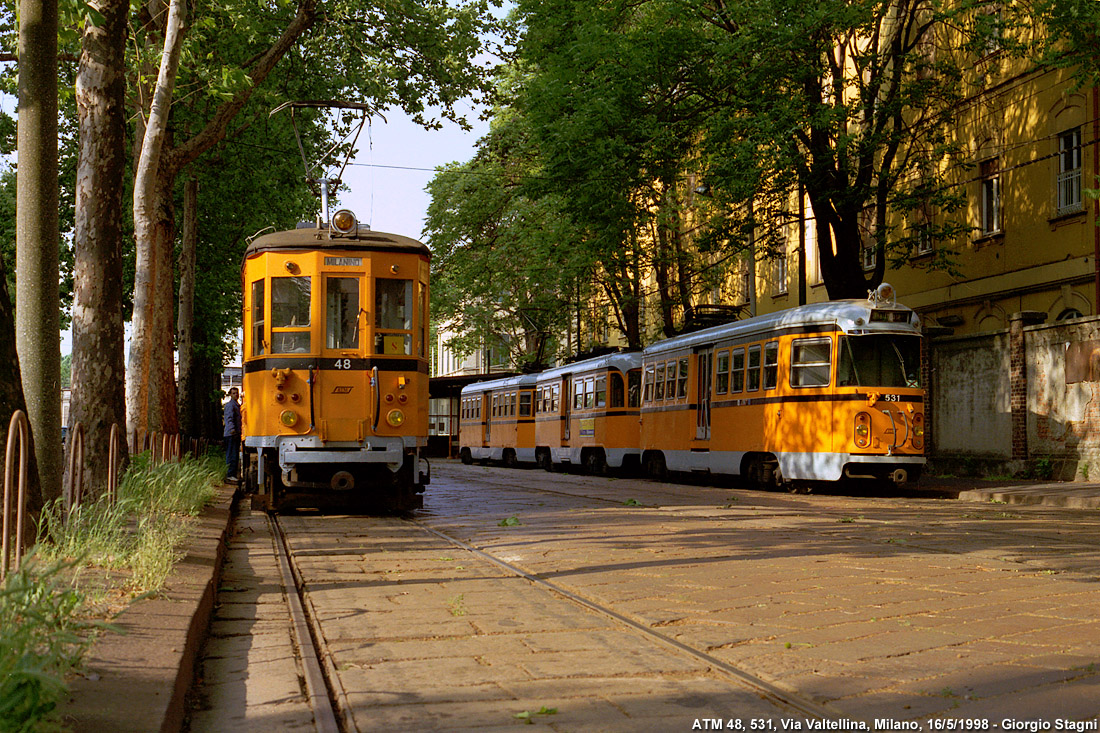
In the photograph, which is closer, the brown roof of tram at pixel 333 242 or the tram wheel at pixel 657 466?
the brown roof of tram at pixel 333 242

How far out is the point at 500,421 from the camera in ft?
128

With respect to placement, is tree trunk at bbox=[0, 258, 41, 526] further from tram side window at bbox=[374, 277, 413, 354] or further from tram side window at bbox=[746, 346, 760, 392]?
tram side window at bbox=[746, 346, 760, 392]

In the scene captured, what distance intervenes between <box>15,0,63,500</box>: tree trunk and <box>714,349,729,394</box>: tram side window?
14.8 meters

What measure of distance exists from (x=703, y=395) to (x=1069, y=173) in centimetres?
848

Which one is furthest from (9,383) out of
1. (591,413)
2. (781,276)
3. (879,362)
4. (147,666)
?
(781,276)

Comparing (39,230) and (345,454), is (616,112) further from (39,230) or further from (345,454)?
(39,230)

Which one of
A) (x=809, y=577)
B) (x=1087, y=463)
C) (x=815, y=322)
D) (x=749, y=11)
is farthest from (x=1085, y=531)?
(x=749, y=11)

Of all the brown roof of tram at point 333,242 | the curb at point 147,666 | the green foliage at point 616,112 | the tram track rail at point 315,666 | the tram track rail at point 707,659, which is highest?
the green foliage at point 616,112

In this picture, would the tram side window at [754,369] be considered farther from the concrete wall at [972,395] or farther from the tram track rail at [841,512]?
the concrete wall at [972,395]

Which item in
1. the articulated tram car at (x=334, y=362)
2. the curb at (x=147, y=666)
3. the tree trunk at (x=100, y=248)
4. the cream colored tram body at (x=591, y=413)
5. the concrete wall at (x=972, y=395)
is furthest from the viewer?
the cream colored tram body at (x=591, y=413)

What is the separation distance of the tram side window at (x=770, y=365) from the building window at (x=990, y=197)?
27.6 feet

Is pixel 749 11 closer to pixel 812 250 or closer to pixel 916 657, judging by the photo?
pixel 812 250

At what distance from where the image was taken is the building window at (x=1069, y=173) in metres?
23.0

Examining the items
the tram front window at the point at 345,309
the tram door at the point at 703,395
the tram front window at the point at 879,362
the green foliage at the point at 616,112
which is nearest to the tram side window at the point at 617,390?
the green foliage at the point at 616,112
